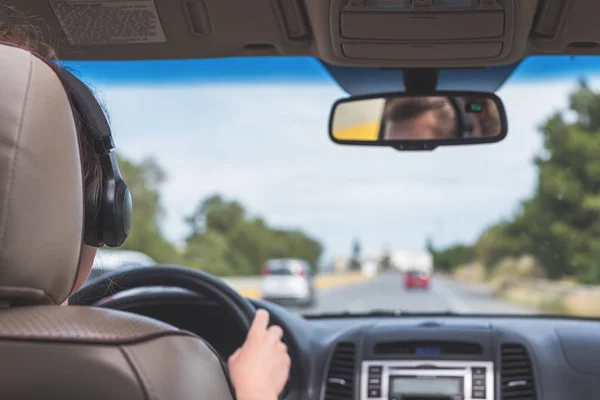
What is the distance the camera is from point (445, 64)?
3.74 meters

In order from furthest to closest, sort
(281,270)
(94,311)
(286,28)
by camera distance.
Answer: (281,270)
(286,28)
(94,311)

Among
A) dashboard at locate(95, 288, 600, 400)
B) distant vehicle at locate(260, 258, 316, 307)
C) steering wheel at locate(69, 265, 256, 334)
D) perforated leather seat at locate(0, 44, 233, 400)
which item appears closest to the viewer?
perforated leather seat at locate(0, 44, 233, 400)

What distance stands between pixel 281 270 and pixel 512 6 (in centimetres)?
2526

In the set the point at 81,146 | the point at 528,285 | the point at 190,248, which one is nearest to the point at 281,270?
the point at 528,285

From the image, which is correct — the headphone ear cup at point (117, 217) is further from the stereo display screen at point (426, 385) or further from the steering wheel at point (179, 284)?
the stereo display screen at point (426, 385)

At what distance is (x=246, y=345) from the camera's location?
1.95 metres

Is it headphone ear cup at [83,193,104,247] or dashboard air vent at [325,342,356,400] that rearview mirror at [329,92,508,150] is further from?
headphone ear cup at [83,193,104,247]

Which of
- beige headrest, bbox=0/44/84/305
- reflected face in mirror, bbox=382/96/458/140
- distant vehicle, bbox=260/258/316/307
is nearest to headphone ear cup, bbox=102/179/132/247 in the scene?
beige headrest, bbox=0/44/84/305

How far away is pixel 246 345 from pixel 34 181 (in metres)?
0.64

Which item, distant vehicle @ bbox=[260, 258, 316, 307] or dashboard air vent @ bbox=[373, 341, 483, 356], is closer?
dashboard air vent @ bbox=[373, 341, 483, 356]

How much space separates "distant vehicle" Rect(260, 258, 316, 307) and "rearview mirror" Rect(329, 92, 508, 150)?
23352 millimetres

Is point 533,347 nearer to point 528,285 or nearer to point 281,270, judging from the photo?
point 281,270

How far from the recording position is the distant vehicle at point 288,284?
2761 cm

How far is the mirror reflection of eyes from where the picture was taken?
385cm
